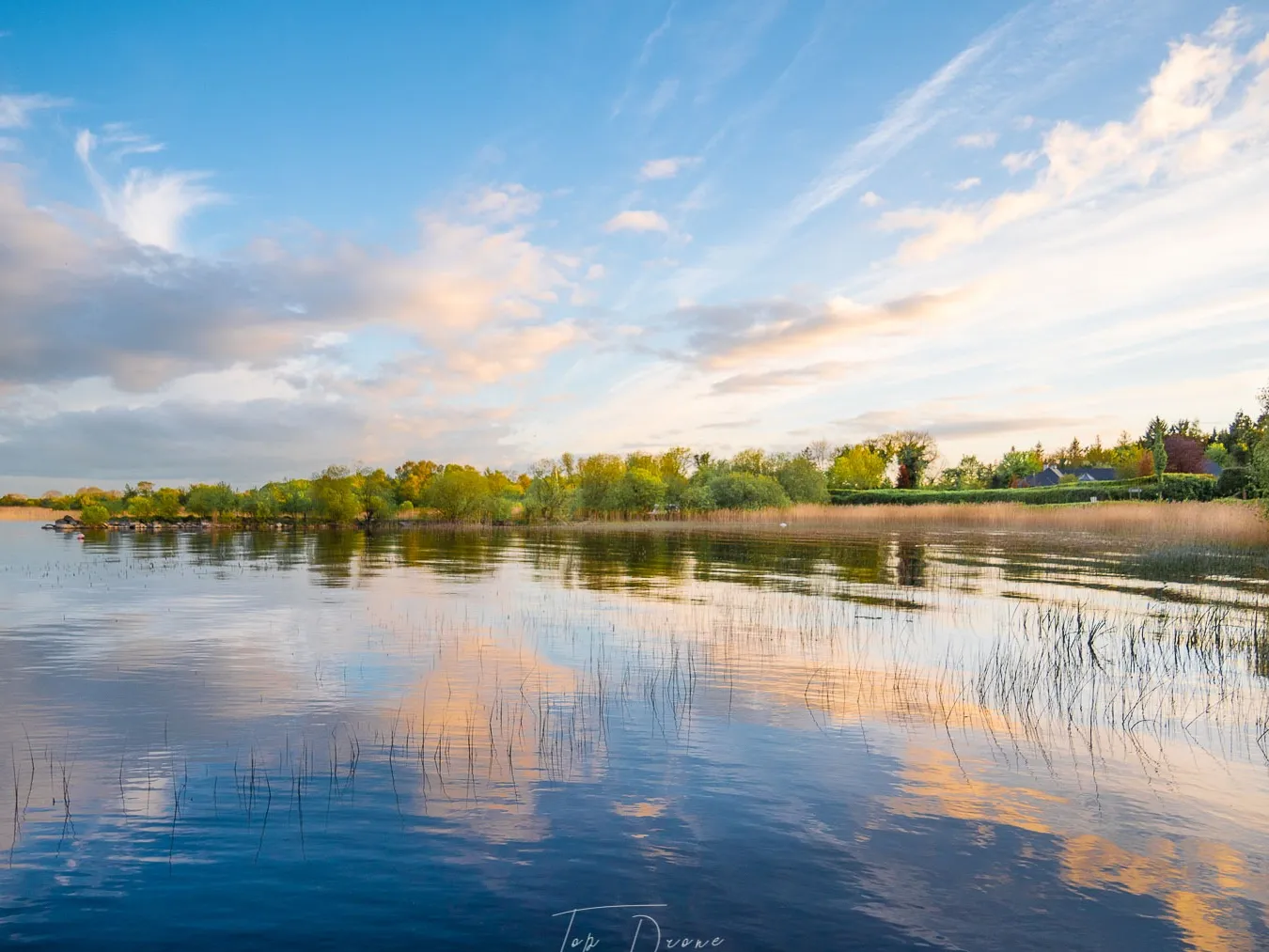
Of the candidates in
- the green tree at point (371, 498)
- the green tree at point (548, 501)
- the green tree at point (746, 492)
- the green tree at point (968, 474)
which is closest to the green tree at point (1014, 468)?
the green tree at point (968, 474)

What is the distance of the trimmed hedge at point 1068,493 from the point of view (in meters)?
79.5

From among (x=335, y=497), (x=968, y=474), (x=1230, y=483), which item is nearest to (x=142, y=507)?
(x=335, y=497)

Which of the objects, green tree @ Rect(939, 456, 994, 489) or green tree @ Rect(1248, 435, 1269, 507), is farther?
green tree @ Rect(939, 456, 994, 489)

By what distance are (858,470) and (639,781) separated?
168 m

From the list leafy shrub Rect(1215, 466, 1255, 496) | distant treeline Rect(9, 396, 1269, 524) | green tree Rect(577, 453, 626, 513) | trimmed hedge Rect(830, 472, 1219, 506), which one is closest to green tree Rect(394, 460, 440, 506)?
distant treeline Rect(9, 396, 1269, 524)

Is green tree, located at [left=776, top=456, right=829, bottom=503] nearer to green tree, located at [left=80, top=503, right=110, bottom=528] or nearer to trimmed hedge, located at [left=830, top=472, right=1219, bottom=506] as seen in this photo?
trimmed hedge, located at [left=830, top=472, right=1219, bottom=506]

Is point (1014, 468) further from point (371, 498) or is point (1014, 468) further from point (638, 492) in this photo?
point (371, 498)

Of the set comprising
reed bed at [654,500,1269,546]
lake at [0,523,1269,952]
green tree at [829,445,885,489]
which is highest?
green tree at [829,445,885,489]

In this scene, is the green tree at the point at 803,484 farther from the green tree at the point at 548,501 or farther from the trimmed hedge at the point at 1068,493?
Answer: the green tree at the point at 548,501

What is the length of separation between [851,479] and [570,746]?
161 m

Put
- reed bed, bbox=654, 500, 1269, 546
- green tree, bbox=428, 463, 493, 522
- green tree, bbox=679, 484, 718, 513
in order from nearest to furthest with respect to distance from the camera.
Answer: reed bed, bbox=654, 500, 1269, 546 < green tree, bbox=428, 463, 493, 522 < green tree, bbox=679, 484, 718, 513

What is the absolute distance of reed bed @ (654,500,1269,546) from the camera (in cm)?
4912

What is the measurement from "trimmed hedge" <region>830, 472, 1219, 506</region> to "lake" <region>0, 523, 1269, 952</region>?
65224mm

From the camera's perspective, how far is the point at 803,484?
399 feet
